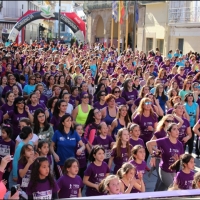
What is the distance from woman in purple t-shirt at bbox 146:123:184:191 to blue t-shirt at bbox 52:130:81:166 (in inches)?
48.4

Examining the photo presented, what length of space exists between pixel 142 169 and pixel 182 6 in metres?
23.5

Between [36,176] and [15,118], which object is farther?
[15,118]

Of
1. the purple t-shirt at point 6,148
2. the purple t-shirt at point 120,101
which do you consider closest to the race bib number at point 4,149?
the purple t-shirt at point 6,148

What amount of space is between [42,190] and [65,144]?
5.31 ft

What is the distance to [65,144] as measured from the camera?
6.29m

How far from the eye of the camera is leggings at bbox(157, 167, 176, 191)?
6.07 meters

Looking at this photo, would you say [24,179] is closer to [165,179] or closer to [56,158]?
[56,158]

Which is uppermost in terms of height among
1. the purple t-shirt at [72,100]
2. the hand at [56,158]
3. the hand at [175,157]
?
the purple t-shirt at [72,100]

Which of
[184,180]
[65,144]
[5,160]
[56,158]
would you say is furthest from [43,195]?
[184,180]

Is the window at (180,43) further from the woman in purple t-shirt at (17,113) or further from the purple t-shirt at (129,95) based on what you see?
the woman in purple t-shirt at (17,113)

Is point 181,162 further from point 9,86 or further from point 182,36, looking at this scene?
point 182,36

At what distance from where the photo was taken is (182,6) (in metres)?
27.6

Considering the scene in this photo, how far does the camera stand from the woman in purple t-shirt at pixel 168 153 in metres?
6.09

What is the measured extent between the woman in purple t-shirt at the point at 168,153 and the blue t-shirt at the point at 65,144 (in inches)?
48.4
